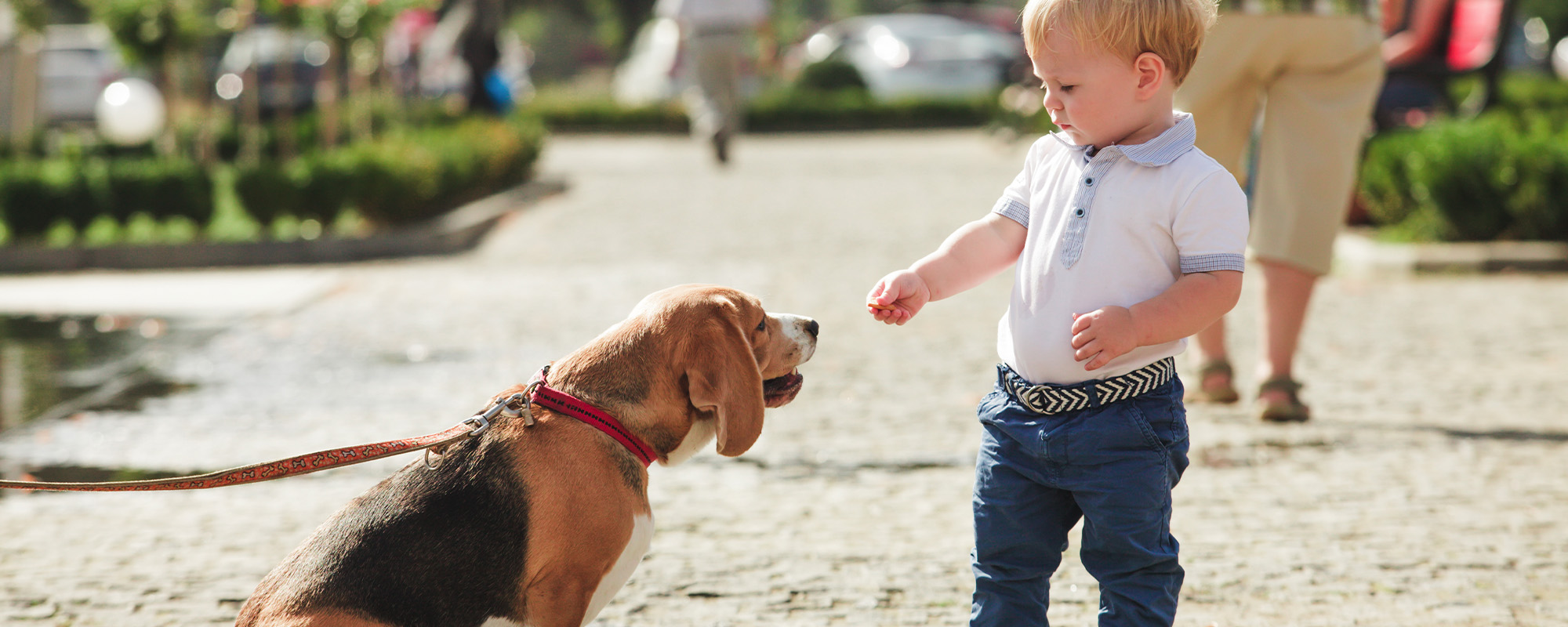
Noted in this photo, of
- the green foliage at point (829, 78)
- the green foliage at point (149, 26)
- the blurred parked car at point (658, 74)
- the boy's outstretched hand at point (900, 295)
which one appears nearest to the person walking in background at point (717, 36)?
the green foliage at point (149, 26)

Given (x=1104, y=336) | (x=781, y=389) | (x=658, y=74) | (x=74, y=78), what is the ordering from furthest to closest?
(x=658, y=74) < (x=74, y=78) < (x=781, y=389) < (x=1104, y=336)

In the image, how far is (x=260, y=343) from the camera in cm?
709

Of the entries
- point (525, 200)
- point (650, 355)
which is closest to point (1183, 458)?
point (650, 355)

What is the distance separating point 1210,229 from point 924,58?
26.6 metres

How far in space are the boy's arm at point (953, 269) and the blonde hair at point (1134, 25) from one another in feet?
1.40

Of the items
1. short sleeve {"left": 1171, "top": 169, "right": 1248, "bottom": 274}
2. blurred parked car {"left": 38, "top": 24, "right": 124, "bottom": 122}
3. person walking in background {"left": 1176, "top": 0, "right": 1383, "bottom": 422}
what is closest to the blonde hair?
short sleeve {"left": 1171, "top": 169, "right": 1248, "bottom": 274}

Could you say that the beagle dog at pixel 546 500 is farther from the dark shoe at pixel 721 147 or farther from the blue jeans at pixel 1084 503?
the dark shoe at pixel 721 147

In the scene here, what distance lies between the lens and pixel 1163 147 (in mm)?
2572

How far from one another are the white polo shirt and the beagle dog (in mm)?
554

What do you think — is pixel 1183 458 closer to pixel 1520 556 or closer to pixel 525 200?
pixel 1520 556

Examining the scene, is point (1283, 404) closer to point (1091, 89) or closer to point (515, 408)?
point (1091, 89)

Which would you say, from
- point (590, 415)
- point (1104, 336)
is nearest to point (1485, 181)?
point (1104, 336)

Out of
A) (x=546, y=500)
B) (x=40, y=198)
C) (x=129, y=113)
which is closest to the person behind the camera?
(x=546, y=500)

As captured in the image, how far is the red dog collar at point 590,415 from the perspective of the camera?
2.67m
